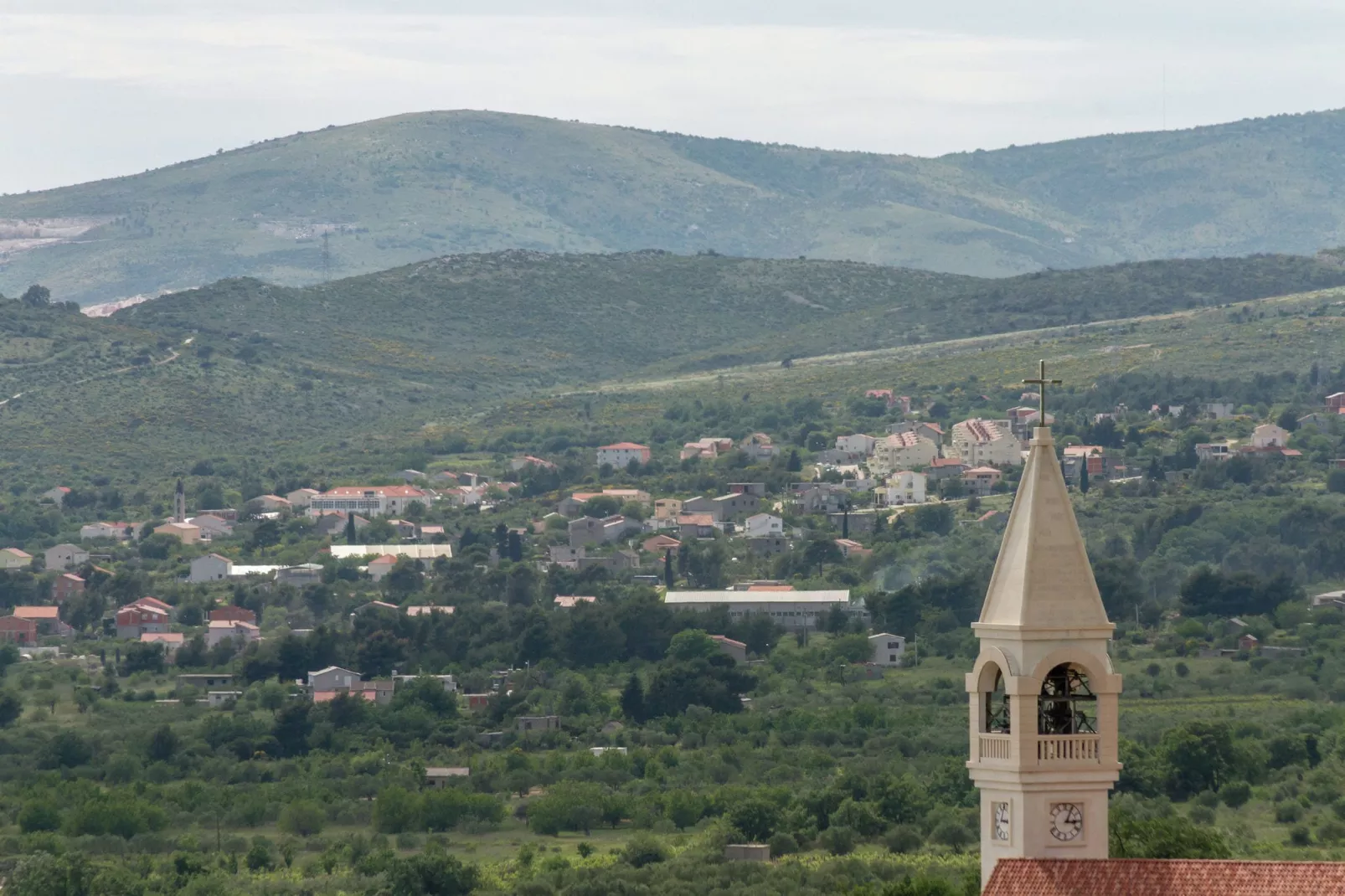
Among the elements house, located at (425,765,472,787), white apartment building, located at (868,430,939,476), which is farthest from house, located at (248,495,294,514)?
house, located at (425,765,472,787)

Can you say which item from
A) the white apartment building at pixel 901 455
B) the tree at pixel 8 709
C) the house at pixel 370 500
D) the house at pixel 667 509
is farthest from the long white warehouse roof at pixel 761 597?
the house at pixel 370 500

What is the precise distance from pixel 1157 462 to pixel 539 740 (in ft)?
195

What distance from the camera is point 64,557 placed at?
13888 centimetres

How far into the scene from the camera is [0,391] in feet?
611

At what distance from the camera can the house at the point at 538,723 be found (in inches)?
3553

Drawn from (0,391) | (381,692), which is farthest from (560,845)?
(0,391)

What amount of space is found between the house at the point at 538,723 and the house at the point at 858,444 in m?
72.7

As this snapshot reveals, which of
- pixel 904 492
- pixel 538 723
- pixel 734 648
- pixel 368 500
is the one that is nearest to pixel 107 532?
pixel 368 500

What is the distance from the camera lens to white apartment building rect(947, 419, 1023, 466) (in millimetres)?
153000

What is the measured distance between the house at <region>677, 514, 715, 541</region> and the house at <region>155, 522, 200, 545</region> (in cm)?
2247

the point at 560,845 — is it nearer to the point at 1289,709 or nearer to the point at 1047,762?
the point at 1289,709

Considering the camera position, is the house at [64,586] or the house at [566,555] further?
the house at [566,555]

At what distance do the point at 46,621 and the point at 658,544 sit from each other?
90.6 ft

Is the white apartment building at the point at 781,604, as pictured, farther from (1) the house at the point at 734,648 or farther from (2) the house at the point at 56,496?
(2) the house at the point at 56,496
